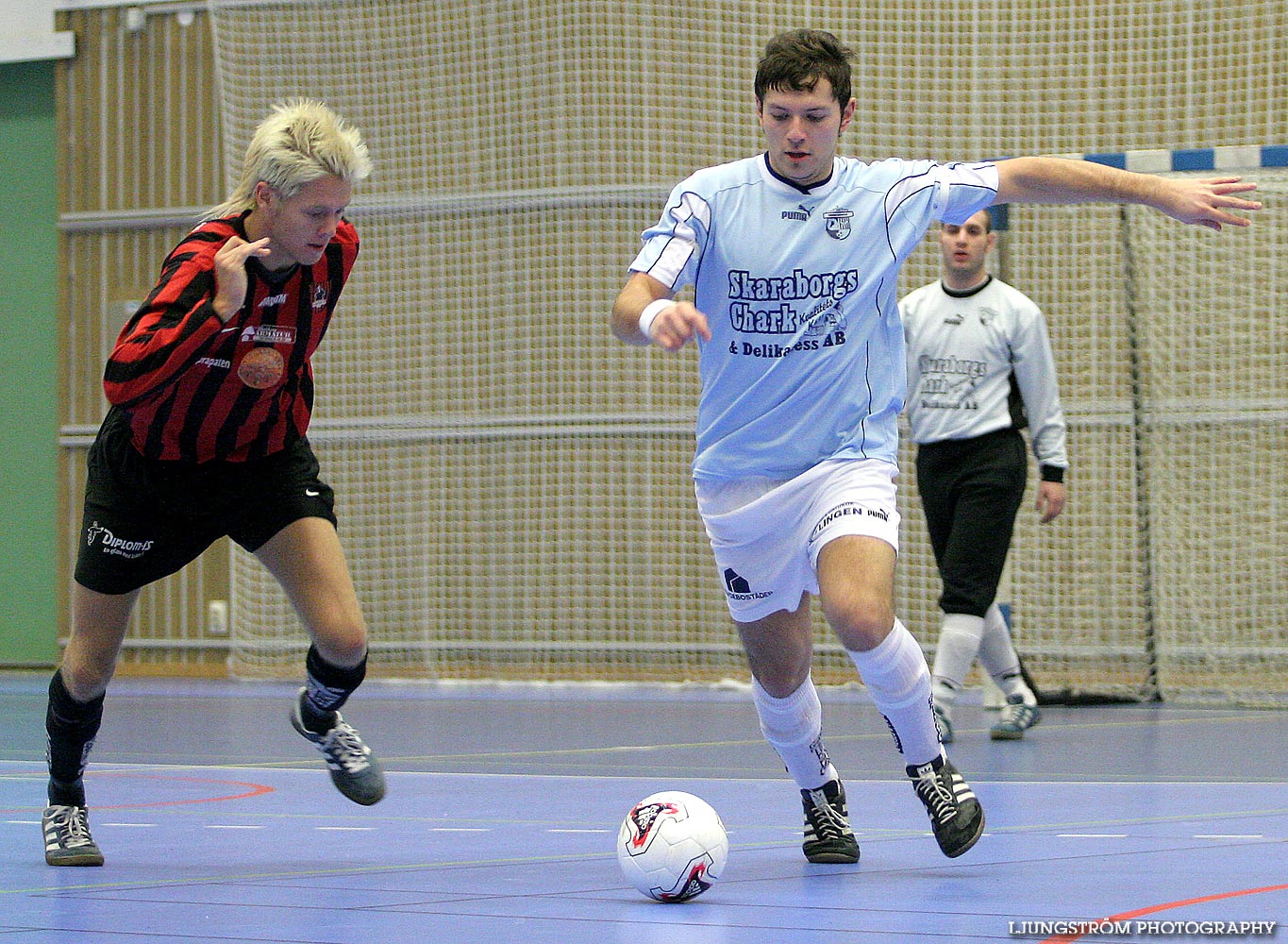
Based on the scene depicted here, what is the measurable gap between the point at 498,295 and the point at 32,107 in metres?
4.26

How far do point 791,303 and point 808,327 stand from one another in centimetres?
7

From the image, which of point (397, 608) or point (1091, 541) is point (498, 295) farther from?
point (1091, 541)

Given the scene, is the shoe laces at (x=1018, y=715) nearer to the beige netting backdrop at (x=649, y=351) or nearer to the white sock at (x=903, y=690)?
the beige netting backdrop at (x=649, y=351)

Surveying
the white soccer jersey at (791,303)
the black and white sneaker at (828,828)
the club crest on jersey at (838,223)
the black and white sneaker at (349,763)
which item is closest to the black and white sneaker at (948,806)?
the black and white sneaker at (828,828)

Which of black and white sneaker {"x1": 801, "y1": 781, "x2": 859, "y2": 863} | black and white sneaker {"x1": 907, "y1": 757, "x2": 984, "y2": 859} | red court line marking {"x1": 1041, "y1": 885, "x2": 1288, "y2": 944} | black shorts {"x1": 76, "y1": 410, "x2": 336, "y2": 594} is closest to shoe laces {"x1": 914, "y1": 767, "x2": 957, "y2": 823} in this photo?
black and white sneaker {"x1": 907, "y1": 757, "x2": 984, "y2": 859}

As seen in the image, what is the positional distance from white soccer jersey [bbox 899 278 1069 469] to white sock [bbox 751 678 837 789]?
3271 mm

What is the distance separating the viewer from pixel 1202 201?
423 cm

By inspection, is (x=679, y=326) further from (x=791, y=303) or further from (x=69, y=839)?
(x=69, y=839)

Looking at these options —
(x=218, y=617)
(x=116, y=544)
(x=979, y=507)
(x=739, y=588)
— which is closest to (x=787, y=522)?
(x=739, y=588)

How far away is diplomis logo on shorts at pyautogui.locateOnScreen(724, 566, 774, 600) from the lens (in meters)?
4.30

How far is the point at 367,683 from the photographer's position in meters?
12.1

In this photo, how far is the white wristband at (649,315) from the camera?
3.83m

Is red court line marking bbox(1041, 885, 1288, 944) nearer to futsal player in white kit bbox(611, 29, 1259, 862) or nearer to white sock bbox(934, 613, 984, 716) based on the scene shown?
futsal player in white kit bbox(611, 29, 1259, 862)

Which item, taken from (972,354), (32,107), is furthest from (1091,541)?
(32,107)
